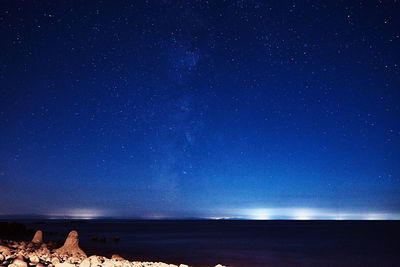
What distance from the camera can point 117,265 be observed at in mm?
15070

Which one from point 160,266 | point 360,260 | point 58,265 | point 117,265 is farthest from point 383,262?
point 58,265

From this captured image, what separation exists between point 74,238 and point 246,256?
19553 millimetres

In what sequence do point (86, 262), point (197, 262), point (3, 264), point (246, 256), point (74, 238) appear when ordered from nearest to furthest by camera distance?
point (3, 264) → point (86, 262) → point (74, 238) → point (197, 262) → point (246, 256)

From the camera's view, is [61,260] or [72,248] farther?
[72,248]

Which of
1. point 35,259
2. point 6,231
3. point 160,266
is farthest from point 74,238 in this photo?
point 6,231

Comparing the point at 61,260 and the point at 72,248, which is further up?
the point at 72,248

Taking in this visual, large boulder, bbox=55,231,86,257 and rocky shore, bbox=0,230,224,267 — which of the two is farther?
large boulder, bbox=55,231,86,257

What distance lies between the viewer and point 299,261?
34.2m

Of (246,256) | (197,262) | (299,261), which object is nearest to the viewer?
(197,262)

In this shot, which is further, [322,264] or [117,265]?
[322,264]

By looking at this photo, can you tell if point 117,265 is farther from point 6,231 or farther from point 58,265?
point 6,231

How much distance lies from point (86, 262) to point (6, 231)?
4918cm

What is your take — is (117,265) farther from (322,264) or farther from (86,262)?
(322,264)

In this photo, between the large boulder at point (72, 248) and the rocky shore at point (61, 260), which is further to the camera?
the large boulder at point (72, 248)
